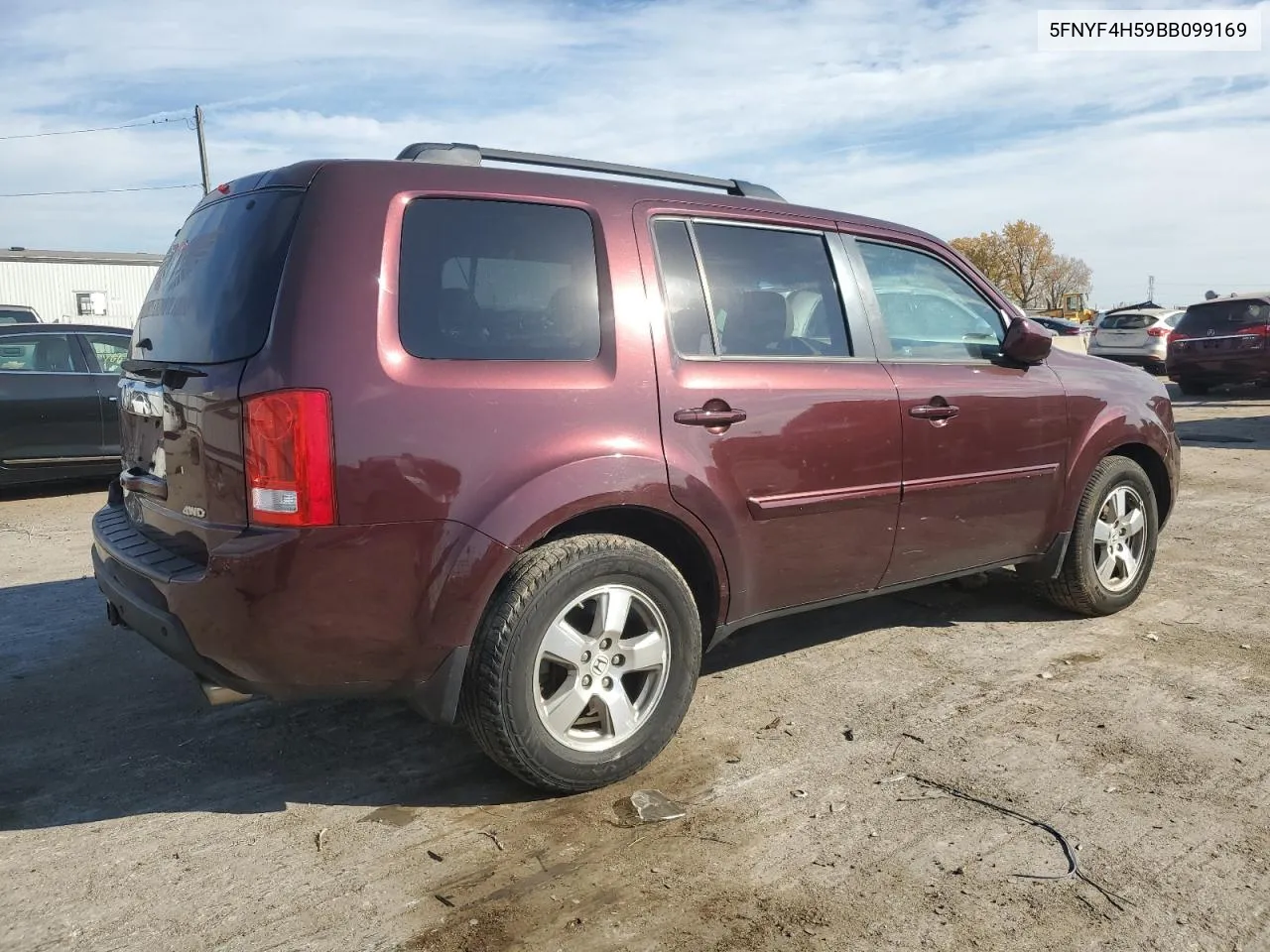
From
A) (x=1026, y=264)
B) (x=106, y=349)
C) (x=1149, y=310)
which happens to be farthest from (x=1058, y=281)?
(x=106, y=349)

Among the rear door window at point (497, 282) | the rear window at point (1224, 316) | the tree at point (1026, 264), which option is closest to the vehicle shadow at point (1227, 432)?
the rear window at point (1224, 316)

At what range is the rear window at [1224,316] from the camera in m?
16.0

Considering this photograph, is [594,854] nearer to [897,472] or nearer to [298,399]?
[298,399]

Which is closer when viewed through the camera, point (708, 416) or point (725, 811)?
point (725, 811)

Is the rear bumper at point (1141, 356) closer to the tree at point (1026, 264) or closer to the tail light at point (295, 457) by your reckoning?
the tail light at point (295, 457)

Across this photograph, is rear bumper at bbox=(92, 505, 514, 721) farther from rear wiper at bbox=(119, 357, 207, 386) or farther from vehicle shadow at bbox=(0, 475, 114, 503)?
vehicle shadow at bbox=(0, 475, 114, 503)

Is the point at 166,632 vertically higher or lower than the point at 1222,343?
lower

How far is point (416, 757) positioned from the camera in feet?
11.3

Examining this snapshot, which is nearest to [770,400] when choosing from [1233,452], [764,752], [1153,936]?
[764,752]

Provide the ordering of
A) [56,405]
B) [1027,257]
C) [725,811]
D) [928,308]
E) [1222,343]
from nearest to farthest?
[725,811], [928,308], [56,405], [1222,343], [1027,257]

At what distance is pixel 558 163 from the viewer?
356 centimetres

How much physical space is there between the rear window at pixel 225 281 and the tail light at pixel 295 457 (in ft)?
0.68

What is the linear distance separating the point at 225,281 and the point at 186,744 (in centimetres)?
163

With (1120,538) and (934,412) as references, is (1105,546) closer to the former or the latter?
(1120,538)
